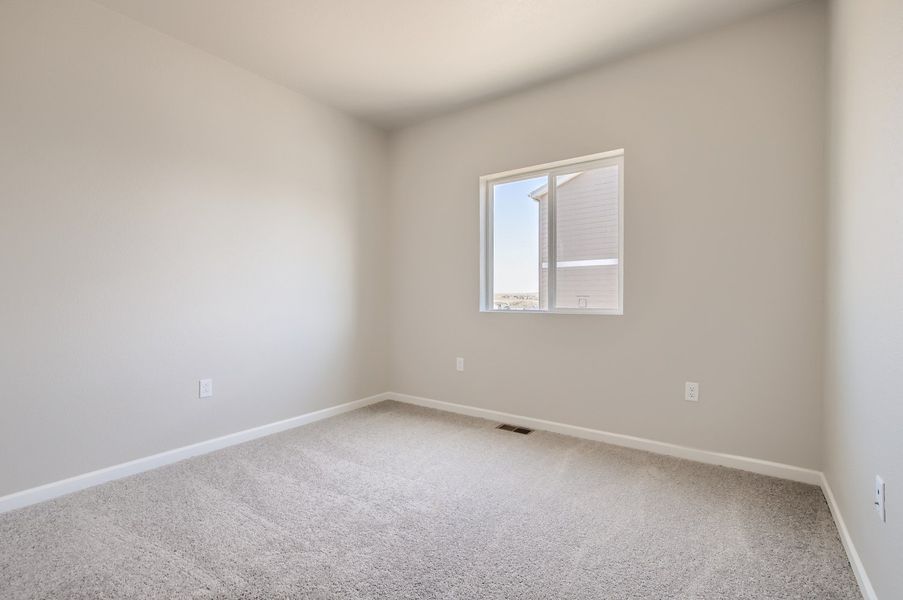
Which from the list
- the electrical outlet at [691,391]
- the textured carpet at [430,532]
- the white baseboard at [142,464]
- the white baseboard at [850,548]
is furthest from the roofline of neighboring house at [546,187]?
the white baseboard at [142,464]

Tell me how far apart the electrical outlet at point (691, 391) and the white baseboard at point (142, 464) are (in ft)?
8.56

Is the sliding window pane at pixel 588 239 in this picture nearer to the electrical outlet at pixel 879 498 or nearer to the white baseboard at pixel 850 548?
the white baseboard at pixel 850 548

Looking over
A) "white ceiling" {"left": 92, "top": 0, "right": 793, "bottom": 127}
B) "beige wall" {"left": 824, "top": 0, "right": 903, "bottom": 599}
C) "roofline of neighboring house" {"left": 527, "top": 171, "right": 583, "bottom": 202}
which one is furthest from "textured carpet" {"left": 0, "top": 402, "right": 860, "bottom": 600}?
"white ceiling" {"left": 92, "top": 0, "right": 793, "bottom": 127}

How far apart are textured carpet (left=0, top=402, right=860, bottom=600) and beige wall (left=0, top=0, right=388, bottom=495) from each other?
382 millimetres

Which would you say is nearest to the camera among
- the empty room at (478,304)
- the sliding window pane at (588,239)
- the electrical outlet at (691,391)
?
the empty room at (478,304)

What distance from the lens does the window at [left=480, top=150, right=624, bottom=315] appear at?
289 cm

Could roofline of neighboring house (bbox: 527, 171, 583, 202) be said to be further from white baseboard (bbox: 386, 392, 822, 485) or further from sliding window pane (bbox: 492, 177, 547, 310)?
white baseboard (bbox: 386, 392, 822, 485)

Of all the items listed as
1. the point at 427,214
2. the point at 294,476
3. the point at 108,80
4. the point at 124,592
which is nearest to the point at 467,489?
the point at 294,476

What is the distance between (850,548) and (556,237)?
87.6 inches

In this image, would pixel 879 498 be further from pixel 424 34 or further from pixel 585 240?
pixel 424 34

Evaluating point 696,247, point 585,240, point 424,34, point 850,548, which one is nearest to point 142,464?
point 424,34

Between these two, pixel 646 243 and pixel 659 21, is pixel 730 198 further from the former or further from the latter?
pixel 659 21

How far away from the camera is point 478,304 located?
348 centimetres

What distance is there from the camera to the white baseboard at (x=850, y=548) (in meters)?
1.32
